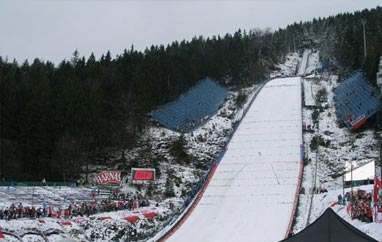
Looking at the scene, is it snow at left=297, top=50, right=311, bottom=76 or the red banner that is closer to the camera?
the red banner

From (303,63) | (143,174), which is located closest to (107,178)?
(143,174)

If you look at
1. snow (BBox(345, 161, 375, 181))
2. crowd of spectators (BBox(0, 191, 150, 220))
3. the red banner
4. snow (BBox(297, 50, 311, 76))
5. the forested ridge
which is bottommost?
crowd of spectators (BBox(0, 191, 150, 220))

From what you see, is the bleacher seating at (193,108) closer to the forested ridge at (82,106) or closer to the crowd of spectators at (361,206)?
the forested ridge at (82,106)

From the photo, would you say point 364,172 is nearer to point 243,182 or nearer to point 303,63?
point 243,182

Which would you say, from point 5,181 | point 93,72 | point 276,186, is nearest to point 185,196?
point 276,186

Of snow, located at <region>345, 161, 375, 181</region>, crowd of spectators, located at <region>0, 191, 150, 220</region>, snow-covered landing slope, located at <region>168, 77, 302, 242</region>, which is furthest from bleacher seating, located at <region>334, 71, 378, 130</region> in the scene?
crowd of spectators, located at <region>0, 191, 150, 220</region>

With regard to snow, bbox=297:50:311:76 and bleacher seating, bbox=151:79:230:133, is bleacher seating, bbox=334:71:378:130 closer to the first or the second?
bleacher seating, bbox=151:79:230:133
